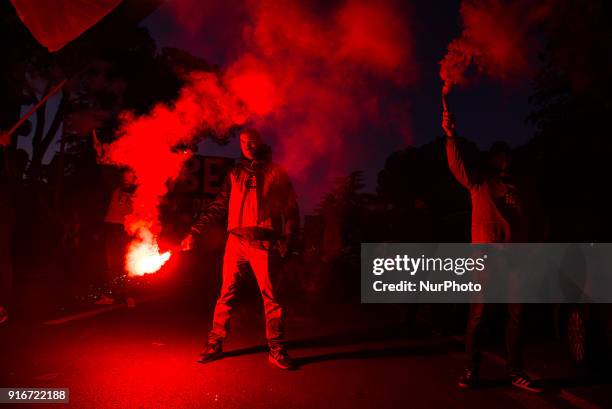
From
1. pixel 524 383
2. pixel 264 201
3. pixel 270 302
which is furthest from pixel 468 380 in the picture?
pixel 264 201

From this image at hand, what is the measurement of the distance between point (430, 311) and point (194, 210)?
1029 cm

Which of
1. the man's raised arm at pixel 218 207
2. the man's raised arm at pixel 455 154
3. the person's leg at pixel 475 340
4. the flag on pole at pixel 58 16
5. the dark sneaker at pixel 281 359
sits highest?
the flag on pole at pixel 58 16

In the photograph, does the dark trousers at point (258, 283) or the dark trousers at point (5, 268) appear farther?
the dark trousers at point (5, 268)

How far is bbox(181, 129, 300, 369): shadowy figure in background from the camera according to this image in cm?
507

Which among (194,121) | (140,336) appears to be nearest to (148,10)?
(194,121)

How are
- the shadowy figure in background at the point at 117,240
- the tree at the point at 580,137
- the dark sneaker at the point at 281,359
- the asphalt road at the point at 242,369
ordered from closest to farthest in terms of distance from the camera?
the asphalt road at the point at 242,369 → the dark sneaker at the point at 281,359 → the tree at the point at 580,137 → the shadowy figure in background at the point at 117,240

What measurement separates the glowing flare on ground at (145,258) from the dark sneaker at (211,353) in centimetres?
162

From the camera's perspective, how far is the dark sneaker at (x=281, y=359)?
15.9 ft

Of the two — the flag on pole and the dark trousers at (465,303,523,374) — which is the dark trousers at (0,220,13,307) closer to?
the flag on pole

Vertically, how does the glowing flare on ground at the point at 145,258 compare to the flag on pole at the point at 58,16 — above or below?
below

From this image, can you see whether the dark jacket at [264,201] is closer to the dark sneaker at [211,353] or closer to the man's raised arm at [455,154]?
the dark sneaker at [211,353]

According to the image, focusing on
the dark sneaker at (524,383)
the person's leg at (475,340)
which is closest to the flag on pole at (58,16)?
the person's leg at (475,340)

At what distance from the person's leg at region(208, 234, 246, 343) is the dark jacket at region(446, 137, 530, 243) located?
2292 mm

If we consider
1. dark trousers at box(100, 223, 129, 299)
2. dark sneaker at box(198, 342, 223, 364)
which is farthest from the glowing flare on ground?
dark trousers at box(100, 223, 129, 299)
